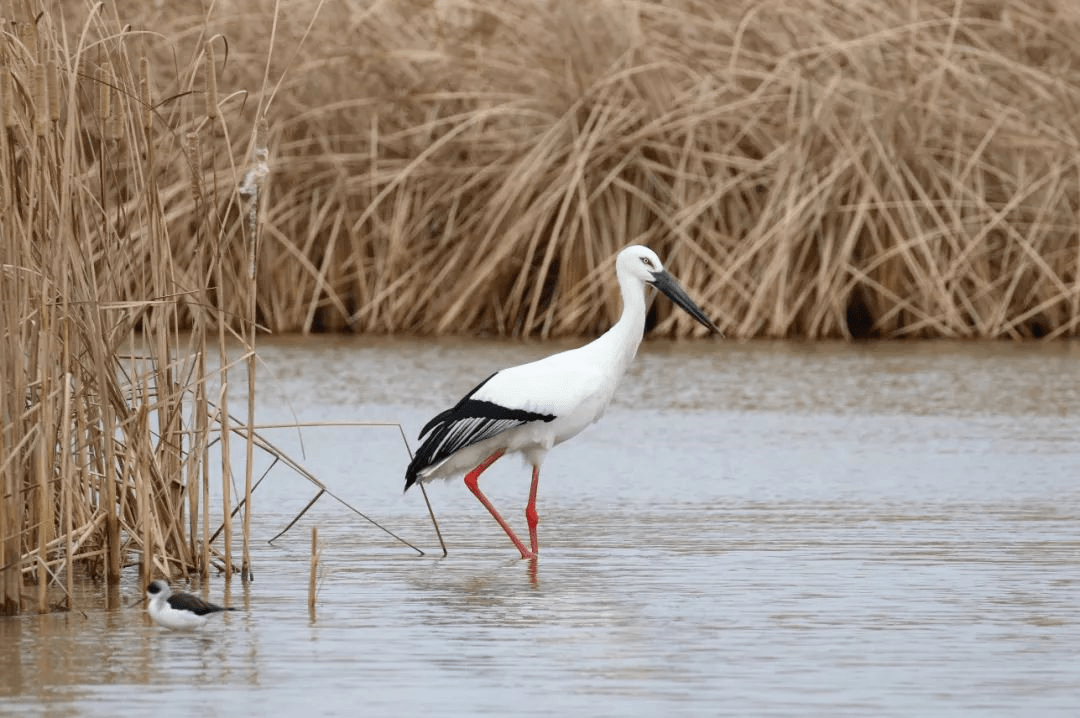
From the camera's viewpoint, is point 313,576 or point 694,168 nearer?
point 313,576

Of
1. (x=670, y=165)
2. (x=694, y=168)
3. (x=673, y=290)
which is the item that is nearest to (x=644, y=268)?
(x=673, y=290)

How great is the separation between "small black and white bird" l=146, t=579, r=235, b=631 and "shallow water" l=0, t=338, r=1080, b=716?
3.2 inches

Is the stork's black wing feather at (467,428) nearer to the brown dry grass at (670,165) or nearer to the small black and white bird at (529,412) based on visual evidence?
the small black and white bird at (529,412)

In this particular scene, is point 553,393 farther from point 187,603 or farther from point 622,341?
point 187,603

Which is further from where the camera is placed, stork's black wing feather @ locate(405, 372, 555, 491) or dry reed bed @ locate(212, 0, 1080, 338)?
dry reed bed @ locate(212, 0, 1080, 338)

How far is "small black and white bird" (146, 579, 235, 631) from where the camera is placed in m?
6.40

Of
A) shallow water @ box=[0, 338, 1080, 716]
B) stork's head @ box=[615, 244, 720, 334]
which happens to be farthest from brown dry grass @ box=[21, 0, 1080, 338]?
stork's head @ box=[615, 244, 720, 334]

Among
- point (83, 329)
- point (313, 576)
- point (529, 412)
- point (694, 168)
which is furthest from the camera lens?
point (694, 168)

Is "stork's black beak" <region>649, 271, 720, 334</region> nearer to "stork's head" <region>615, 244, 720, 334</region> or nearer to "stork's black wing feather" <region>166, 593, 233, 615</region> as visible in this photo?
"stork's head" <region>615, 244, 720, 334</region>

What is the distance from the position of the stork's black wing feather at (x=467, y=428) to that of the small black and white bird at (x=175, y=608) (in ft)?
6.77

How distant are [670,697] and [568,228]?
12344 millimetres

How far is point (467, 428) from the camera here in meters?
8.49

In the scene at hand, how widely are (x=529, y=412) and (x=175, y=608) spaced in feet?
7.83

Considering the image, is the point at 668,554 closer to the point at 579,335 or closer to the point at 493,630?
the point at 493,630
